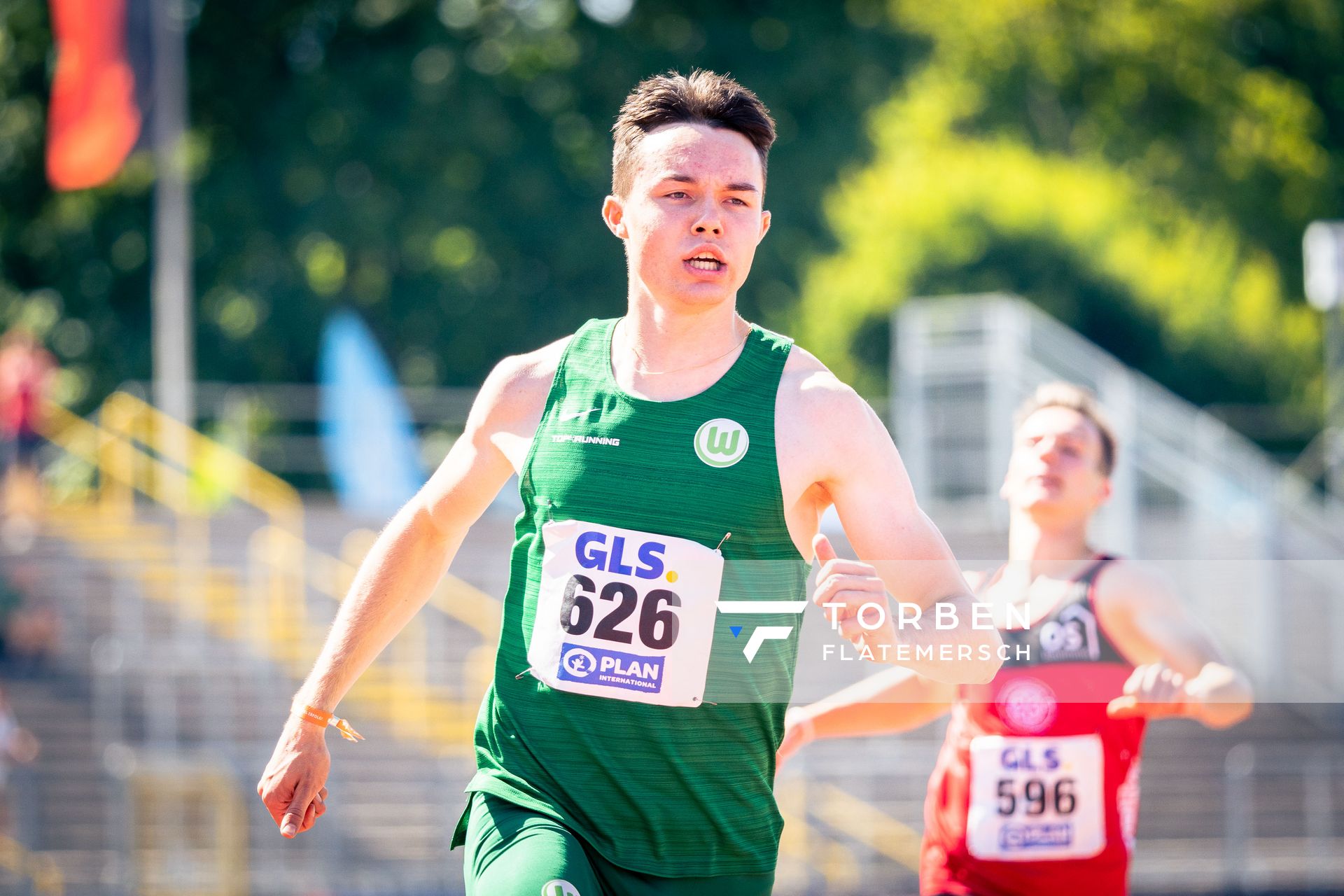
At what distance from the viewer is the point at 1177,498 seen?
15.9 metres

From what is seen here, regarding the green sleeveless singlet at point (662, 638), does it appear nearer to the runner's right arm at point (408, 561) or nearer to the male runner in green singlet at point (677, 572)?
the male runner in green singlet at point (677, 572)

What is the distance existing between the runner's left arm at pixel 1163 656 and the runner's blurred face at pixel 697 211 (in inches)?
57.2

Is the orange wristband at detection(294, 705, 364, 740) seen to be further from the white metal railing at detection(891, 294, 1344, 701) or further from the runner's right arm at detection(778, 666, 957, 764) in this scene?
the white metal railing at detection(891, 294, 1344, 701)

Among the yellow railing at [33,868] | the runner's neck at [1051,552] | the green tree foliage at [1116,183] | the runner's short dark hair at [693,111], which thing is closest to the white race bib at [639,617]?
the runner's short dark hair at [693,111]

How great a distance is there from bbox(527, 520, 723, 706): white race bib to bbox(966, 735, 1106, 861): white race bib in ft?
5.21

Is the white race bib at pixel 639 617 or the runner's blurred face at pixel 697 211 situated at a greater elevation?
the runner's blurred face at pixel 697 211

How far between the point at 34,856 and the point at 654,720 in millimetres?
9466

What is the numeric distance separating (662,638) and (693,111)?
107 centimetres

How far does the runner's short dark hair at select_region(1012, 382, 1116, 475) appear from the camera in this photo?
4.93 metres

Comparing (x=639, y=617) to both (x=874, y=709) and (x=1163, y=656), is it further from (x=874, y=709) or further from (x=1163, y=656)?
(x=1163, y=656)

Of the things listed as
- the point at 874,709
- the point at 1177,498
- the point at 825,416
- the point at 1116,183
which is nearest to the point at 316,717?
the point at 825,416

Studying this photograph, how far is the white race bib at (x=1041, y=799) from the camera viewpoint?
454cm

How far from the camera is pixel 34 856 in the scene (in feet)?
37.4

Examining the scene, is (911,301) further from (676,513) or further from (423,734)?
(676,513)
